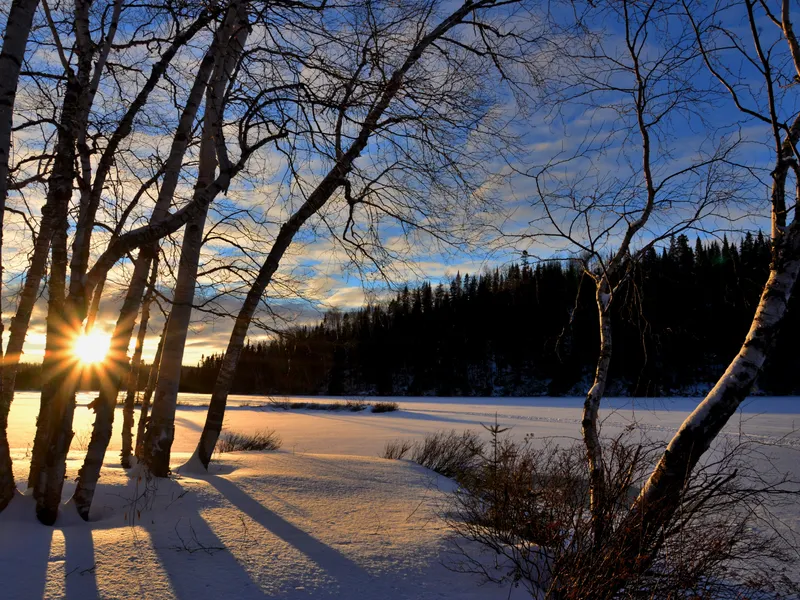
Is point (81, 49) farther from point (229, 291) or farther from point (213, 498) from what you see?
point (213, 498)

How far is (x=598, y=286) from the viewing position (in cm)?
484

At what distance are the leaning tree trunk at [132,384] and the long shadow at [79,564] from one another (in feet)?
13.4

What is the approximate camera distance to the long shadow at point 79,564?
2.54 meters

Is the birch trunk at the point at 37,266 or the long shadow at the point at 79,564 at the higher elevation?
the birch trunk at the point at 37,266

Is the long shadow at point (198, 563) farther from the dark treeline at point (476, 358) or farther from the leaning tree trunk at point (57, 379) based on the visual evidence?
the dark treeline at point (476, 358)

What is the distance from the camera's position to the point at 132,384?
7.80 m

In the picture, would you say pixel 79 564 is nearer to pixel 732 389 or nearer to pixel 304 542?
pixel 304 542

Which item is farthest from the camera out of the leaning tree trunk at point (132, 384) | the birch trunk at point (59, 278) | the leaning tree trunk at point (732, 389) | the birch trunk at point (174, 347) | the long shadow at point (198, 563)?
the leaning tree trunk at point (132, 384)

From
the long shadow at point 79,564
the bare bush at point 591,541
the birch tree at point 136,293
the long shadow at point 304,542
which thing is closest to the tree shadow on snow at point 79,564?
the long shadow at point 79,564

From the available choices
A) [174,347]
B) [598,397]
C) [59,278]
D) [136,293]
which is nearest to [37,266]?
[59,278]

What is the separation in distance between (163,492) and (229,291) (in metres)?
2.61

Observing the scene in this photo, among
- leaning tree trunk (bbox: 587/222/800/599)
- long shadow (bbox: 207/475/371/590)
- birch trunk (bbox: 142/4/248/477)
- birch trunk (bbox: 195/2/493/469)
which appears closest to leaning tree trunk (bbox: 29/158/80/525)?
long shadow (bbox: 207/475/371/590)

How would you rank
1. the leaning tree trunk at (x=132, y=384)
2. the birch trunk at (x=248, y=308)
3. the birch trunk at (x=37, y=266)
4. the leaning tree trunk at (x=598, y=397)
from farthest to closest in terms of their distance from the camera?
1. the leaning tree trunk at (x=132, y=384)
2. the birch trunk at (x=248, y=308)
3. the leaning tree trunk at (x=598, y=397)
4. the birch trunk at (x=37, y=266)

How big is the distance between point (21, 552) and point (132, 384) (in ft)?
17.3
